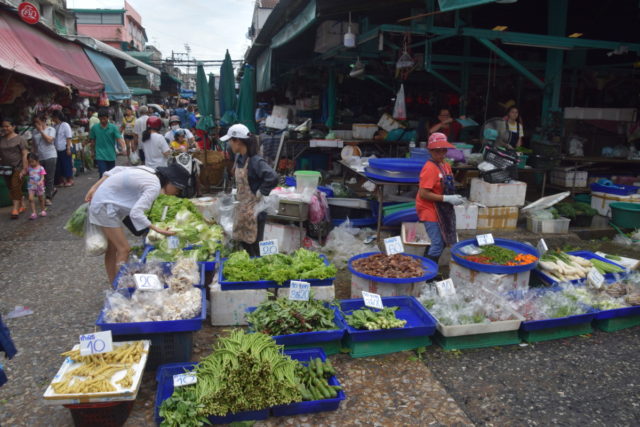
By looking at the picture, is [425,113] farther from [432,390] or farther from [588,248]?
[432,390]

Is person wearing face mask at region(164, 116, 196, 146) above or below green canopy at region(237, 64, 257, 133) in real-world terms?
below

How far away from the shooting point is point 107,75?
13.1 m

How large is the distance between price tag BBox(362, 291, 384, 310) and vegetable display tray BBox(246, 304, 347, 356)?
1.12ft

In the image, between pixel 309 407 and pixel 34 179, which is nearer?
pixel 309 407

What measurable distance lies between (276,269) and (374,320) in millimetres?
1194

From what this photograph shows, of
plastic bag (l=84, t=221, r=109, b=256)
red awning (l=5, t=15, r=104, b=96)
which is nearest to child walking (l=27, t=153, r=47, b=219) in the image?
red awning (l=5, t=15, r=104, b=96)

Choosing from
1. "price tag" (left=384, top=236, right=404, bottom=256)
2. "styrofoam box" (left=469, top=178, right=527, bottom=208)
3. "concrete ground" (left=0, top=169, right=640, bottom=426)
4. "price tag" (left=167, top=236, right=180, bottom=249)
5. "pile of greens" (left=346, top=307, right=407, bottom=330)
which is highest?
"styrofoam box" (left=469, top=178, right=527, bottom=208)

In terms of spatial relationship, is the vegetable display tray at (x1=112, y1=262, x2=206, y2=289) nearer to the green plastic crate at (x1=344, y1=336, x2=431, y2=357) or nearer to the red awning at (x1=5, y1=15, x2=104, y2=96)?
the green plastic crate at (x1=344, y1=336, x2=431, y2=357)

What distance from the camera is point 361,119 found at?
1312 cm

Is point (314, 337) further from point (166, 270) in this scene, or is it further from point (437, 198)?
point (437, 198)

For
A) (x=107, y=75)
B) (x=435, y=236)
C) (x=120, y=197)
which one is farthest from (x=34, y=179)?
(x=435, y=236)

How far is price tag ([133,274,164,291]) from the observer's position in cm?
405

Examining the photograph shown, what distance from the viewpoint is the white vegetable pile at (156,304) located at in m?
3.71

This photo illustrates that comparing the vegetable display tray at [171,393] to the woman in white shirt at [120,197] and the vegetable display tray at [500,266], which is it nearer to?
the woman in white shirt at [120,197]
